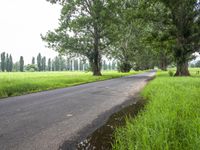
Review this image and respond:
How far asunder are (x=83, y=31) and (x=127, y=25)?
21.0ft

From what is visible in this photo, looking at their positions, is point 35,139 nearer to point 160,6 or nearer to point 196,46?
point 196,46

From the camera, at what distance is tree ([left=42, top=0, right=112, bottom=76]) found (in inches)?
970

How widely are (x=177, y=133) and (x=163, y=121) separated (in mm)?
336

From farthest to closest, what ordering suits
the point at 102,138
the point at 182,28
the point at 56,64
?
the point at 56,64 → the point at 182,28 → the point at 102,138

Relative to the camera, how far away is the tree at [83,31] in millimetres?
24641

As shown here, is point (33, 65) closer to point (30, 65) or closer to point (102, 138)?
point (30, 65)

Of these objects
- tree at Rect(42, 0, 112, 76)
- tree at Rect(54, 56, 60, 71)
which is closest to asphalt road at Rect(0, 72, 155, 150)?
tree at Rect(42, 0, 112, 76)

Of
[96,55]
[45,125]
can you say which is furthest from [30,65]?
[45,125]

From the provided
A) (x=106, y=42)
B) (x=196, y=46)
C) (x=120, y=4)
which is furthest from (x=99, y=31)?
(x=196, y=46)

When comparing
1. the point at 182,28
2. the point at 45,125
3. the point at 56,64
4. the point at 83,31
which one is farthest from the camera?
the point at 56,64

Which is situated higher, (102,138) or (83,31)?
(83,31)

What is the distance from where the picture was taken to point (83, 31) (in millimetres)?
26328

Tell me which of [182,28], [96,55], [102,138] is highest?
[182,28]

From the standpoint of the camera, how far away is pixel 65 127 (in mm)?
4367
